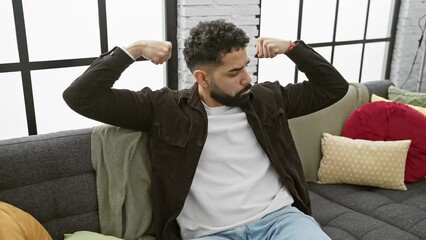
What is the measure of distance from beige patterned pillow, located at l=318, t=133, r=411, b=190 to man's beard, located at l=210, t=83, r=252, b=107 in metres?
0.77

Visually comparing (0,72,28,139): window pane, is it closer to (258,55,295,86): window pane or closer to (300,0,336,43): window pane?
(258,55,295,86): window pane

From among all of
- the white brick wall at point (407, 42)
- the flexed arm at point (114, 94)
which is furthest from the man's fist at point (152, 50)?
the white brick wall at point (407, 42)

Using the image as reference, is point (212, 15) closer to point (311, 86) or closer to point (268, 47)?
point (268, 47)

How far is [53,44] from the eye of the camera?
194 cm

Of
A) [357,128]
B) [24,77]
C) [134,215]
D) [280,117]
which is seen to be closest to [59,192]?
[134,215]

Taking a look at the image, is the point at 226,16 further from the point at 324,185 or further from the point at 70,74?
the point at 324,185

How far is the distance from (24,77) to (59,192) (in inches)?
24.2

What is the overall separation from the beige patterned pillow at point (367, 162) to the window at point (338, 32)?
84cm

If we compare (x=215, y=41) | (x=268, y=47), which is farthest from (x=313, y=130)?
(x=215, y=41)

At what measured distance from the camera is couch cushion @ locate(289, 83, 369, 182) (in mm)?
2176

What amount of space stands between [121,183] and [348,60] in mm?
2246

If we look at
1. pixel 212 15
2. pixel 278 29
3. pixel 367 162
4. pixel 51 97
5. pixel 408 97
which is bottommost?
pixel 367 162

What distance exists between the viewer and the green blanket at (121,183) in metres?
1.59

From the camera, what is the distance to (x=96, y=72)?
4.92 feet
